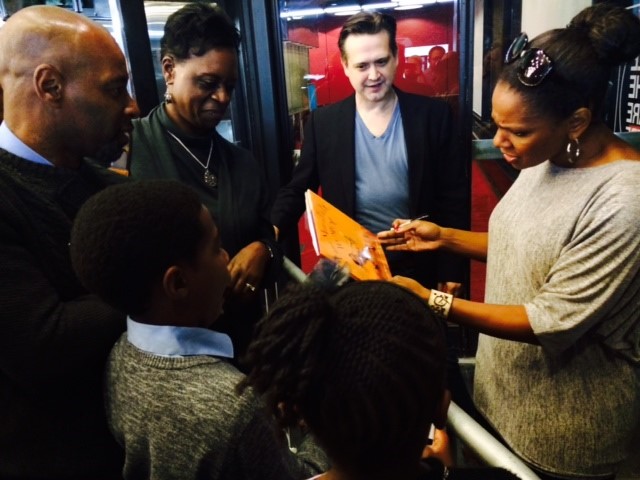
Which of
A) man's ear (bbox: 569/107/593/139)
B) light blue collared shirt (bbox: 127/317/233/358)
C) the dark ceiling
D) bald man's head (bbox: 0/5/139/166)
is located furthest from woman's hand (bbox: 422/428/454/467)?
the dark ceiling

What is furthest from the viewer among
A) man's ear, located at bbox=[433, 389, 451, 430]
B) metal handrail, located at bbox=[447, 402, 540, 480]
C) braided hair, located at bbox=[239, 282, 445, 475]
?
metal handrail, located at bbox=[447, 402, 540, 480]

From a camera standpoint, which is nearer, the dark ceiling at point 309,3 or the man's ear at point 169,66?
the man's ear at point 169,66

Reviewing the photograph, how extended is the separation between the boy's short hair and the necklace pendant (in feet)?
2.31

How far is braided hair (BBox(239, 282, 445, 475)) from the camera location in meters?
0.67

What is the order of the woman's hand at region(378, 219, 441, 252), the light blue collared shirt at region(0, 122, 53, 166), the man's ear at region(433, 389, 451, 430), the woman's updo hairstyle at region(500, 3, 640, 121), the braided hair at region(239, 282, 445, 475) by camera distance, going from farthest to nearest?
the woman's hand at region(378, 219, 441, 252)
the woman's updo hairstyle at region(500, 3, 640, 121)
the light blue collared shirt at region(0, 122, 53, 166)
the man's ear at region(433, 389, 451, 430)
the braided hair at region(239, 282, 445, 475)

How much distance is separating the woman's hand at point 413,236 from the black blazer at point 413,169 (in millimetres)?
343

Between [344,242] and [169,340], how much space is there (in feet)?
2.39

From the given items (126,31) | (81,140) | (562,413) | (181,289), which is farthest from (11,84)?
(562,413)

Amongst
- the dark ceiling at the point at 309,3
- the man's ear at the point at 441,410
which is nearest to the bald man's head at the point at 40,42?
the man's ear at the point at 441,410

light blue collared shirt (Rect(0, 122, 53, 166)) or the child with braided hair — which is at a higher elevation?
light blue collared shirt (Rect(0, 122, 53, 166))

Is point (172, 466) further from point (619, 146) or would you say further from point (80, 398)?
point (619, 146)

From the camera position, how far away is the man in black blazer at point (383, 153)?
7.18 ft

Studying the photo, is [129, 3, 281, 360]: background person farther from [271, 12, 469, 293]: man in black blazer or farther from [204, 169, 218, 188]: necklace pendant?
[271, 12, 469, 293]: man in black blazer

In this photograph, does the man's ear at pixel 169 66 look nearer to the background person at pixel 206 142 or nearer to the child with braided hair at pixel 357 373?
the background person at pixel 206 142
